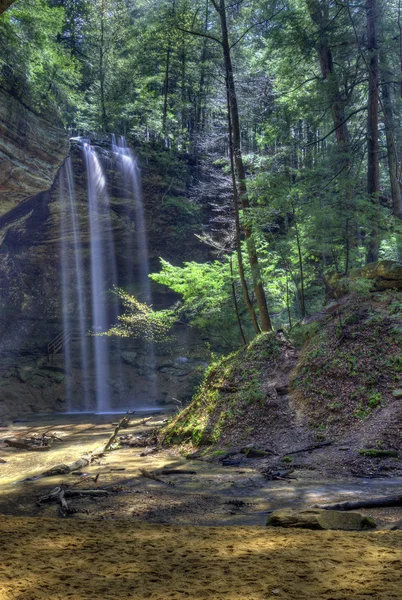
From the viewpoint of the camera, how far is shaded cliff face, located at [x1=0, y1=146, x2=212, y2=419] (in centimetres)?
2309

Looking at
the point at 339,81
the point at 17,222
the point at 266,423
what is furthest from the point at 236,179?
the point at 17,222

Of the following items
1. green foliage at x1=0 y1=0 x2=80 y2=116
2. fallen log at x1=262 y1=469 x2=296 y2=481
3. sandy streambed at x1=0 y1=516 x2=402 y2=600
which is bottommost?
fallen log at x1=262 y1=469 x2=296 y2=481

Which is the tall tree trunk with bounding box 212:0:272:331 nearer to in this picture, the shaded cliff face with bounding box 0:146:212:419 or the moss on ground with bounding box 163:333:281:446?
the moss on ground with bounding box 163:333:281:446

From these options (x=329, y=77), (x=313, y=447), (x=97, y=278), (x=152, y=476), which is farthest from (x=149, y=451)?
(x=97, y=278)

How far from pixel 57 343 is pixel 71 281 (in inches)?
156

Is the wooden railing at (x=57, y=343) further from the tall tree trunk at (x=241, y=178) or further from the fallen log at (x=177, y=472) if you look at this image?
the fallen log at (x=177, y=472)

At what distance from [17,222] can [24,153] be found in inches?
175

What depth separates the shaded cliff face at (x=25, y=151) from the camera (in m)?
17.8

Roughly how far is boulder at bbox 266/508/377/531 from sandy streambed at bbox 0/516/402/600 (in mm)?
235

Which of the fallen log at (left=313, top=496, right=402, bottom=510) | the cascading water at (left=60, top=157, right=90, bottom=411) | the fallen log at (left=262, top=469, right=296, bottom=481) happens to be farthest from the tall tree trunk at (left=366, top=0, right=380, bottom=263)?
the cascading water at (left=60, top=157, right=90, bottom=411)

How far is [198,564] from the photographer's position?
261 centimetres

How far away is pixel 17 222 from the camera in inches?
874

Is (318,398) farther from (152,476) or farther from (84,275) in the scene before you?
(84,275)

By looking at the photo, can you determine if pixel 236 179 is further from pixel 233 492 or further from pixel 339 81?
pixel 233 492
